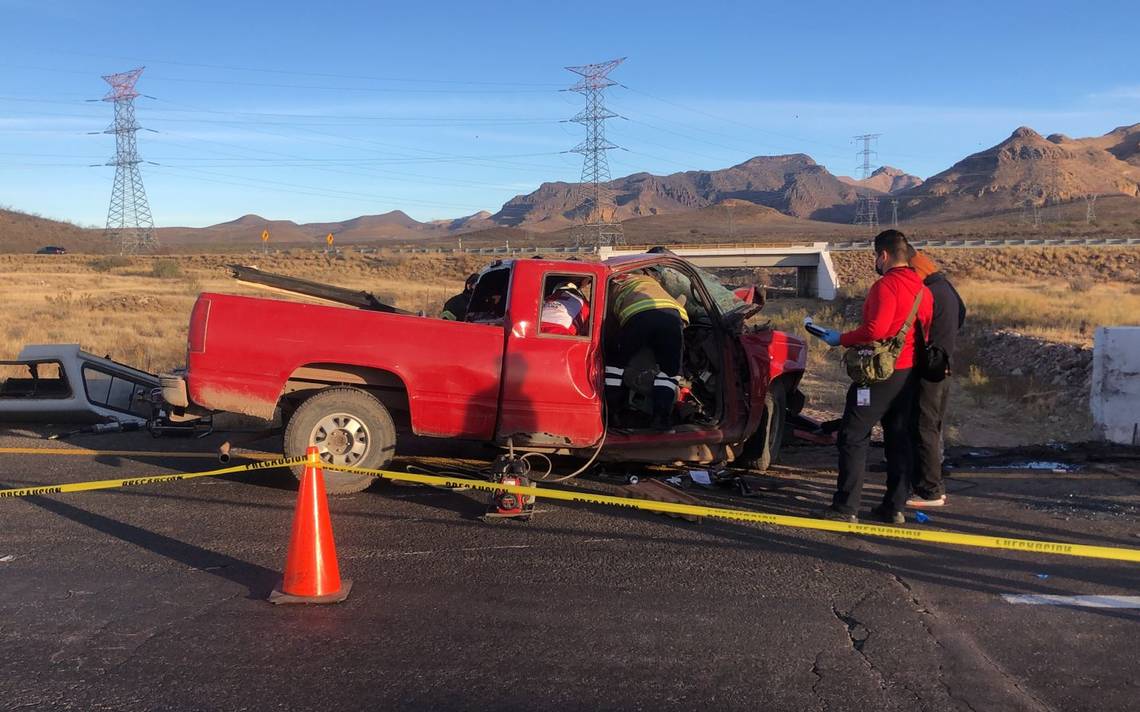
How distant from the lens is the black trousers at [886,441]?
19.2ft

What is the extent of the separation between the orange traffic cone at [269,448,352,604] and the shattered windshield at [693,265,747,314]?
3680mm

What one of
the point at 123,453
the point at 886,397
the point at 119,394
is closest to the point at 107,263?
the point at 119,394

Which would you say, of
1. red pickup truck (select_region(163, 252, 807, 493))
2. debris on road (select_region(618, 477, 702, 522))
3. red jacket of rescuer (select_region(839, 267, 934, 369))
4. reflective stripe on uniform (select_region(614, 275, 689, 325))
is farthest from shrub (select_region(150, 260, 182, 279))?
red jacket of rescuer (select_region(839, 267, 934, 369))

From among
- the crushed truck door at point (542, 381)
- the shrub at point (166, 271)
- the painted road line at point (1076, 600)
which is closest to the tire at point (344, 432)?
the crushed truck door at point (542, 381)

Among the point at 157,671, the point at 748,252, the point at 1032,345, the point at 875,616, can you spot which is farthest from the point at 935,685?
the point at 748,252

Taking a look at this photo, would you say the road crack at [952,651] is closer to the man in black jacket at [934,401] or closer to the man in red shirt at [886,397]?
the man in red shirt at [886,397]

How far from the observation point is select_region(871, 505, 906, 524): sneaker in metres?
5.91

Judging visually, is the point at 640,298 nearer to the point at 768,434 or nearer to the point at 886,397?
the point at 768,434

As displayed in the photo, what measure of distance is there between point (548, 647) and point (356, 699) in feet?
2.94

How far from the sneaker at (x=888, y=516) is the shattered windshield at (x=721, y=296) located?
194 centimetres

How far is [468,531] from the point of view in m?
5.68

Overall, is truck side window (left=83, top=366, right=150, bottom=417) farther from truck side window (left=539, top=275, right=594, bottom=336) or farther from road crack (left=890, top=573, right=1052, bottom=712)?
road crack (left=890, top=573, right=1052, bottom=712)

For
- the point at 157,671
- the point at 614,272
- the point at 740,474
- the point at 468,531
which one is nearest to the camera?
the point at 157,671

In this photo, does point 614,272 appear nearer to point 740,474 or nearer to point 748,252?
point 740,474
